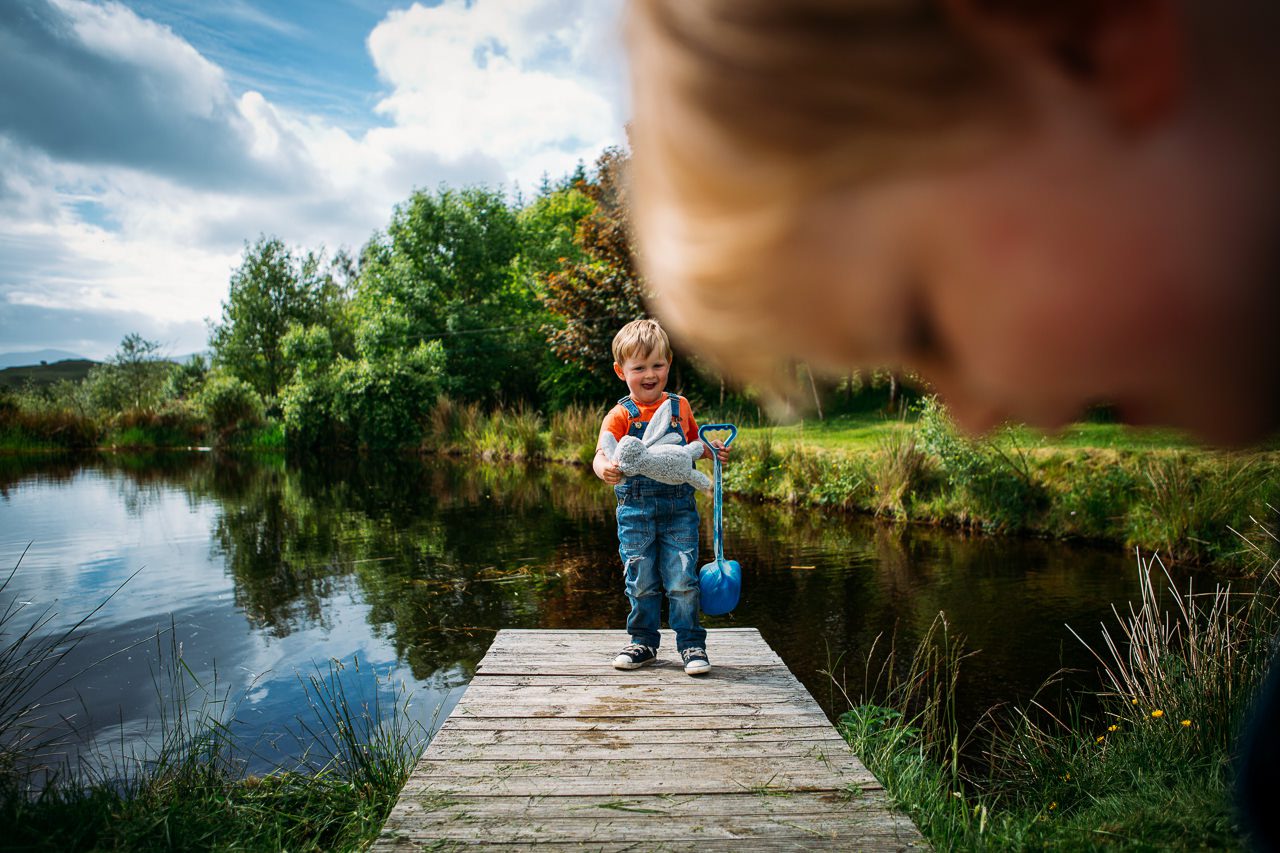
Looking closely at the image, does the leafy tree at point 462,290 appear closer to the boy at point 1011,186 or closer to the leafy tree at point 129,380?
the leafy tree at point 129,380

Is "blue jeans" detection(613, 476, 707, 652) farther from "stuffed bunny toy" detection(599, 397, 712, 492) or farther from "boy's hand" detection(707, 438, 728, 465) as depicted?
"boy's hand" detection(707, 438, 728, 465)

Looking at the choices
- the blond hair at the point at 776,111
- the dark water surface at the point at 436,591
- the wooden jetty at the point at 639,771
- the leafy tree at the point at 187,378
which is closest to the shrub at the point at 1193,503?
the dark water surface at the point at 436,591

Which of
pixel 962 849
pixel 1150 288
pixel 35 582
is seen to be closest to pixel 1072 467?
pixel 962 849

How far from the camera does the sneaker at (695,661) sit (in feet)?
13.3

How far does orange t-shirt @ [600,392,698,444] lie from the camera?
4.19 meters

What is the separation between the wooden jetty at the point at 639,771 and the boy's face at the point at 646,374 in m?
1.35

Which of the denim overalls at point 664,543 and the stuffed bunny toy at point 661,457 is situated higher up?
the stuffed bunny toy at point 661,457

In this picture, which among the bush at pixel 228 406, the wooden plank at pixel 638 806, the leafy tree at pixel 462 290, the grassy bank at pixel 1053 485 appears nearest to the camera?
the wooden plank at pixel 638 806

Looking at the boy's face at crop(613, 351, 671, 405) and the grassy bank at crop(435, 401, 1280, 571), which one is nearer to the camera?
the boy's face at crop(613, 351, 671, 405)

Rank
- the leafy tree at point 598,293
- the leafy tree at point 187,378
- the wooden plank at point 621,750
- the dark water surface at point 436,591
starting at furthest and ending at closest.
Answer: the leafy tree at point 187,378, the leafy tree at point 598,293, the dark water surface at point 436,591, the wooden plank at point 621,750

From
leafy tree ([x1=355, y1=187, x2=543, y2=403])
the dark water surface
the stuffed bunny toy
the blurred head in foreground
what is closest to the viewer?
the blurred head in foreground

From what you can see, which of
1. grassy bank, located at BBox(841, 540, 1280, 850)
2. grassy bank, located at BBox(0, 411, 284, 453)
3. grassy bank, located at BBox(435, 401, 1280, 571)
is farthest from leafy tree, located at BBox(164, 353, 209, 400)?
grassy bank, located at BBox(841, 540, 1280, 850)

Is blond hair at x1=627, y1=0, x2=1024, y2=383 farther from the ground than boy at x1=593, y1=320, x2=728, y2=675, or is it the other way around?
blond hair at x1=627, y1=0, x2=1024, y2=383

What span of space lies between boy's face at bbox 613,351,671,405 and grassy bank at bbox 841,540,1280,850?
1867 millimetres
